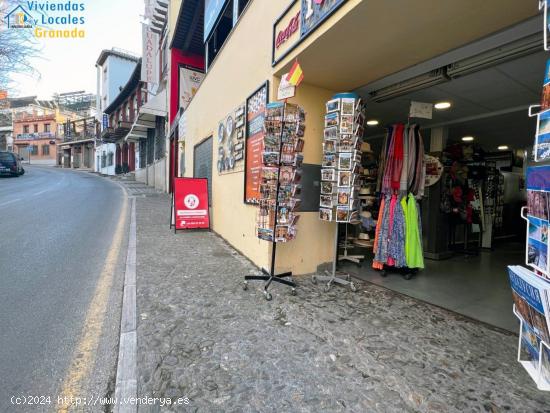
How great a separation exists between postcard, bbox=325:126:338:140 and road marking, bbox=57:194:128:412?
10.7ft

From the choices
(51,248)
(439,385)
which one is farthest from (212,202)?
(439,385)

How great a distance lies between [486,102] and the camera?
4672mm

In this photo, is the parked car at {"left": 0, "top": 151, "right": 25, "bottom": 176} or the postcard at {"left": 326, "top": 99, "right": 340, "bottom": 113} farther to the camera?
the parked car at {"left": 0, "top": 151, "right": 25, "bottom": 176}

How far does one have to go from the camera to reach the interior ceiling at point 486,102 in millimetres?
3660

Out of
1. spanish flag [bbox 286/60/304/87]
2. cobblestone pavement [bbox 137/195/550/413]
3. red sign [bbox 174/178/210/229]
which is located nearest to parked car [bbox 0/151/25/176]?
red sign [bbox 174/178/210/229]

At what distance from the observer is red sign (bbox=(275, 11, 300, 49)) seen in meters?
3.63

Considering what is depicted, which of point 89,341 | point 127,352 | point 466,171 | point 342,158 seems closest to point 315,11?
point 342,158

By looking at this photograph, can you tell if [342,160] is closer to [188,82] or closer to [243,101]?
[243,101]

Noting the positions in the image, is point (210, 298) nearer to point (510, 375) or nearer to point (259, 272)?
point (259, 272)

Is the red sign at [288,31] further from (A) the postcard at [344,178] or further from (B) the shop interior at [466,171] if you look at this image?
(A) the postcard at [344,178]

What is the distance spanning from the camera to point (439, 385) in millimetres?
2109

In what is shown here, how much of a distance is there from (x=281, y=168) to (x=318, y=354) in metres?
2.11

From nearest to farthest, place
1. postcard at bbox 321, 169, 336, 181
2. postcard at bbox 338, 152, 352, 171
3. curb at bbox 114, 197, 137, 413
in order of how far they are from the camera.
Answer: curb at bbox 114, 197, 137, 413 → postcard at bbox 338, 152, 352, 171 → postcard at bbox 321, 169, 336, 181

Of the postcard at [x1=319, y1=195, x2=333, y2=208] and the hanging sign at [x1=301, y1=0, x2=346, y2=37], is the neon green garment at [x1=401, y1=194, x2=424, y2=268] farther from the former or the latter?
the hanging sign at [x1=301, y1=0, x2=346, y2=37]
